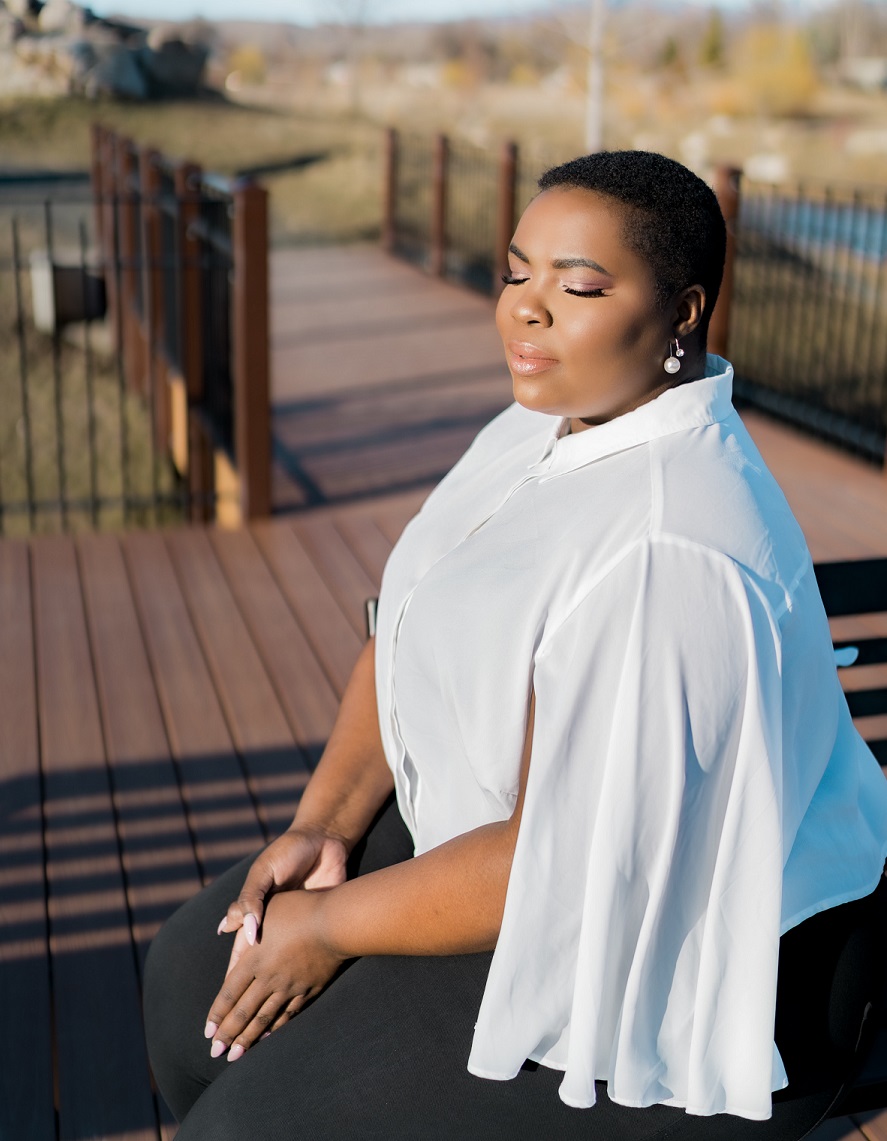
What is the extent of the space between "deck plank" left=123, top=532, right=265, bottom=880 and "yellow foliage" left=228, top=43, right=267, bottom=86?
3258cm

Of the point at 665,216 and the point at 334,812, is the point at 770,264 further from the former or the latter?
the point at 665,216

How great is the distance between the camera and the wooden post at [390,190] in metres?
11.6

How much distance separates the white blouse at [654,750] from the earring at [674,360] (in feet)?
0.08

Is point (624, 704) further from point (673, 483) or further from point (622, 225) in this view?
point (622, 225)

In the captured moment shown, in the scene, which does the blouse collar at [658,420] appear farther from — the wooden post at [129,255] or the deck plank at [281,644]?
the wooden post at [129,255]

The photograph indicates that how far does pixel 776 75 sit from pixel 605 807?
41.3m

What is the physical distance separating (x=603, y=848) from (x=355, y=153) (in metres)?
23.8

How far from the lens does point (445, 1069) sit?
1287 millimetres

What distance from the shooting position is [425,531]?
1.59 meters

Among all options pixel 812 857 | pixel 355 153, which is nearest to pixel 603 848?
pixel 812 857

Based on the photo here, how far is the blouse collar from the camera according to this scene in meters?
1.30

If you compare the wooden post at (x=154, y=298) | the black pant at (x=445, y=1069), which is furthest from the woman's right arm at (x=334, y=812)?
the wooden post at (x=154, y=298)

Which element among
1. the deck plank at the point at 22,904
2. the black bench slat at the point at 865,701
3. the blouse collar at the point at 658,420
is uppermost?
the blouse collar at the point at 658,420

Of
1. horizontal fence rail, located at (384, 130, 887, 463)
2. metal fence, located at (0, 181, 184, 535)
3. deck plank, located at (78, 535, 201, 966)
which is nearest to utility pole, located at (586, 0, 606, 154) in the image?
horizontal fence rail, located at (384, 130, 887, 463)
